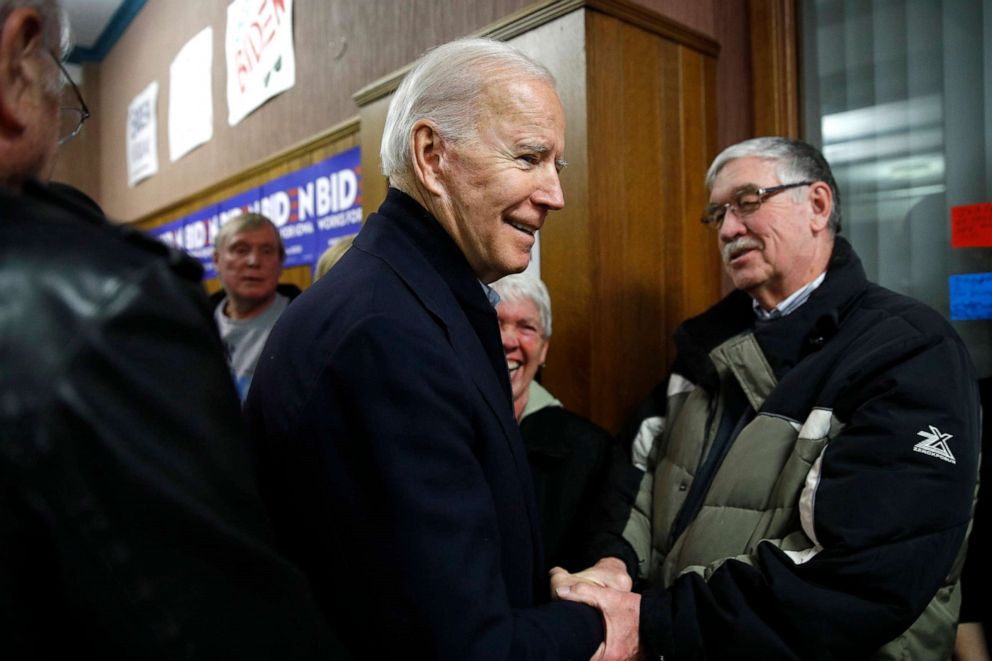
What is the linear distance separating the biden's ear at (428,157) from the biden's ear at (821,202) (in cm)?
101

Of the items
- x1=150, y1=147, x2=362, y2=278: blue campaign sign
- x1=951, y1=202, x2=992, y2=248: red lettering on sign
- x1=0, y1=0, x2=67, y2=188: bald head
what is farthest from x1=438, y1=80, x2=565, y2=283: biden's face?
x1=150, y1=147, x2=362, y2=278: blue campaign sign

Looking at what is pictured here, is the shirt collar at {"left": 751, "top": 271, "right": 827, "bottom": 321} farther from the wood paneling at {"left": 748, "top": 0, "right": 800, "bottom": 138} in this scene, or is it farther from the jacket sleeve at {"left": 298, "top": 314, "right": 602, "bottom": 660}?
the jacket sleeve at {"left": 298, "top": 314, "right": 602, "bottom": 660}

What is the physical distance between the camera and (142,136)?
21.6 ft

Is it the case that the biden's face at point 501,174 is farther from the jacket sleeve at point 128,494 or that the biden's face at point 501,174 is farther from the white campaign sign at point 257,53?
the white campaign sign at point 257,53

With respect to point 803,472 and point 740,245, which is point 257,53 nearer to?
point 740,245

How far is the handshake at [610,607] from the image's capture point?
1.17 metres

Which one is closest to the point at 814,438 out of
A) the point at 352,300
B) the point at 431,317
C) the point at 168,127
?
the point at 431,317

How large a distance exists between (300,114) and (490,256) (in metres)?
3.27

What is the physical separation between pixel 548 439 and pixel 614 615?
0.64 meters

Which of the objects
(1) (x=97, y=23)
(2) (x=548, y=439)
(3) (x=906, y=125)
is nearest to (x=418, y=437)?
(2) (x=548, y=439)

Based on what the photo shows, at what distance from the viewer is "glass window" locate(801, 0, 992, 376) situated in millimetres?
1911

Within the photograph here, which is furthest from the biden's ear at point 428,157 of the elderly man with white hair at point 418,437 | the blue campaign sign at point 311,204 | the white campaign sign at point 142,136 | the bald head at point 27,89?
the white campaign sign at point 142,136

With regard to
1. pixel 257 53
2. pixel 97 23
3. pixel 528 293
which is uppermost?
pixel 97 23

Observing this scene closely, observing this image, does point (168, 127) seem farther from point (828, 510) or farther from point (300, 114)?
point (828, 510)
